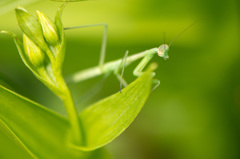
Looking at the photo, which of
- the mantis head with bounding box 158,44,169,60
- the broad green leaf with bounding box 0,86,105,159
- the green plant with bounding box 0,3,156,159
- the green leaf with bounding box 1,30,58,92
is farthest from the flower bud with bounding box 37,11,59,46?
the mantis head with bounding box 158,44,169,60

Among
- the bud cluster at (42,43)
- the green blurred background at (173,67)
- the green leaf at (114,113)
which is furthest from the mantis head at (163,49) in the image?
the bud cluster at (42,43)

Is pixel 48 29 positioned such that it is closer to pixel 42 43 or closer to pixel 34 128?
pixel 42 43

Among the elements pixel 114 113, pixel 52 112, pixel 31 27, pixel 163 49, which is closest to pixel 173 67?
pixel 163 49

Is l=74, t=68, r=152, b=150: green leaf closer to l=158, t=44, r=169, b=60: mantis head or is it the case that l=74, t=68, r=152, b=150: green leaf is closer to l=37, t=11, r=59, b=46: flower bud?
l=37, t=11, r=59, b=46: flower bud

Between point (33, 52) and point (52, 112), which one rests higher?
point (33, 52)

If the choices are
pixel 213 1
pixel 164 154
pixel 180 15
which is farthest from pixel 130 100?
pixel 213 1

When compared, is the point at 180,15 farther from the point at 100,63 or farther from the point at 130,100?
the point at 130,100
